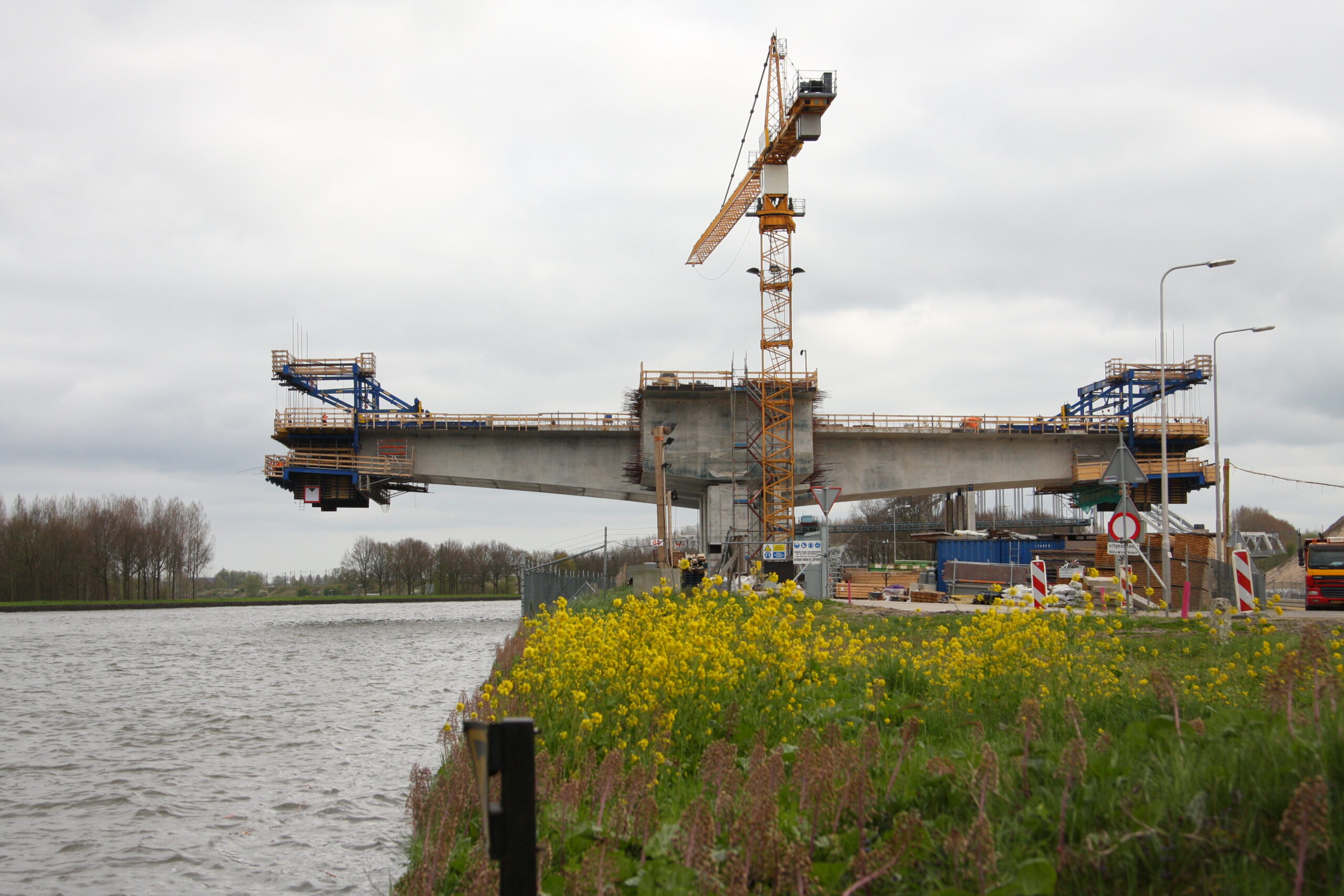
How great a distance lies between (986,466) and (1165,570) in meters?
31.4

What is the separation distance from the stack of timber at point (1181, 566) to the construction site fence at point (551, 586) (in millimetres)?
17997

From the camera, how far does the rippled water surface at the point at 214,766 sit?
28.2ft

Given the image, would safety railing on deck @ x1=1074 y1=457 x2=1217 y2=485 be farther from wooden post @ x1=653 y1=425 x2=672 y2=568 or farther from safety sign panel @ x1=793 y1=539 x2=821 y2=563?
safety sign panel @ x1=793 y1=539 x2=821 y2=563

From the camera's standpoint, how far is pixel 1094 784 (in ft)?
15.4

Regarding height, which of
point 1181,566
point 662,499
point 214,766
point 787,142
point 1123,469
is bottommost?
point 214,766

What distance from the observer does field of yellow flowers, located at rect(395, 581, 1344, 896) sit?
4105mm

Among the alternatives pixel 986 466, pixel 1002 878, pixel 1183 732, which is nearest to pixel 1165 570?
pixel 1183 732

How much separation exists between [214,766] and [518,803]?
11470mm

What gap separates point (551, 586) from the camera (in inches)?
1484

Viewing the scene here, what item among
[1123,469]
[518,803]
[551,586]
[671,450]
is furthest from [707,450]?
[518,803]

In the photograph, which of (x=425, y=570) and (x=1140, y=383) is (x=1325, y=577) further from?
(x=425, y=570)

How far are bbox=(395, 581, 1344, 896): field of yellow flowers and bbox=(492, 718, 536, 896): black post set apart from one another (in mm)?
1298

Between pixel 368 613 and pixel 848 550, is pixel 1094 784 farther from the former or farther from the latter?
pixel 848 550

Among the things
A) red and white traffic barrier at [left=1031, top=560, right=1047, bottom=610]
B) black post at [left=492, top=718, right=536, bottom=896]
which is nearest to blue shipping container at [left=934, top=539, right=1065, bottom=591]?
red and white traffic barrier at [left=1031, top=560, right=1047, bottom=610]
